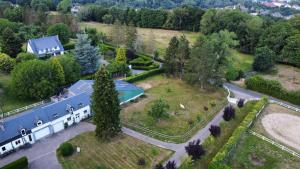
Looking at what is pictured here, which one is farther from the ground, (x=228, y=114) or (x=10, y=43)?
(x=10, y=43)

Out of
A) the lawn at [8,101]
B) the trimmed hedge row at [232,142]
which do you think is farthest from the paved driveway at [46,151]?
the trimmed hedge row at [232,142]

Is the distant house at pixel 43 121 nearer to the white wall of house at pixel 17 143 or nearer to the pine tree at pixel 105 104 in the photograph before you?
the white wall of house at pixel 17 143

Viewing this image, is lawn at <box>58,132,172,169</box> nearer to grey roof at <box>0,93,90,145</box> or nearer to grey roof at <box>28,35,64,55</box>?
grey roof at <box>0,93,90,145</box>

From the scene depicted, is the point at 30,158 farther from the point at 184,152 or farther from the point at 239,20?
the point at 239,20

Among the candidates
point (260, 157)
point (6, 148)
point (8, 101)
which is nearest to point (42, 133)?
point (6, 148)

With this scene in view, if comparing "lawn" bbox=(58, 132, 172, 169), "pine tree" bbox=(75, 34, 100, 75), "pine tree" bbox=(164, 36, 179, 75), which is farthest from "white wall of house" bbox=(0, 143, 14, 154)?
"pine tree" bbox=(164, 36, 179, 75)

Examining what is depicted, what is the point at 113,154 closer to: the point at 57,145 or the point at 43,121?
the point at 57,145
